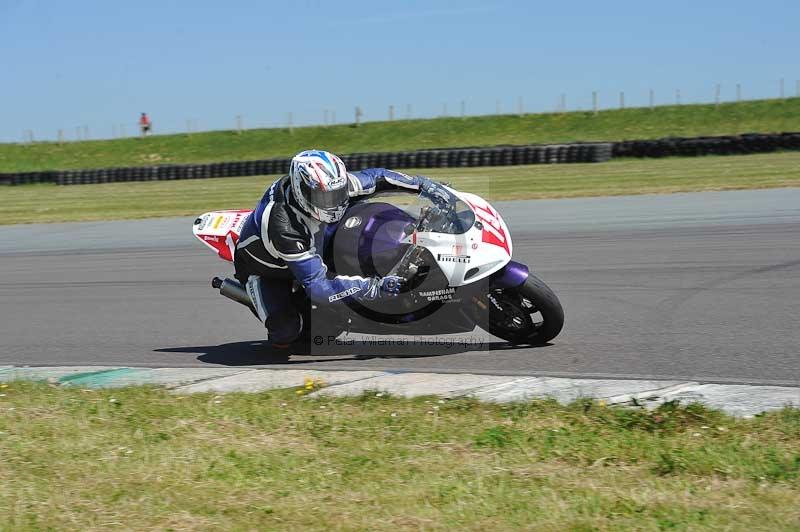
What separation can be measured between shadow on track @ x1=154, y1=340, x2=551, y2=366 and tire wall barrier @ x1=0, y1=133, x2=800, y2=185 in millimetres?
22792

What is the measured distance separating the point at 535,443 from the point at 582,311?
3.48 meters

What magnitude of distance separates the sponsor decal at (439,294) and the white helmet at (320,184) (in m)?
0.74

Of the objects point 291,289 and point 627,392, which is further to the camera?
point 291,289

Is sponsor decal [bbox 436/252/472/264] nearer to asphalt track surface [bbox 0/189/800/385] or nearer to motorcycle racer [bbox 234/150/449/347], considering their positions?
motorcycle racer [bbox 234/150/449/347]

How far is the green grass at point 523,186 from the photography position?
19.6 m

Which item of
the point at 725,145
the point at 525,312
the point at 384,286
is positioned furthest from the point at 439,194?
the point at 725,145

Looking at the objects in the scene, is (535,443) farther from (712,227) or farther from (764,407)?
(712,227)

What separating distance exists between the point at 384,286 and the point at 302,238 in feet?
1.98

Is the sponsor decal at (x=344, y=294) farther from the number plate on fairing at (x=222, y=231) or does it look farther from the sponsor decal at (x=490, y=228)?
the number plate on fairing at (x=222, y=231)

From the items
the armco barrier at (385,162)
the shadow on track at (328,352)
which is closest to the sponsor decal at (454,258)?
the shadow on track at (328,352)

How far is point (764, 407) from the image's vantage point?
16.4 feet

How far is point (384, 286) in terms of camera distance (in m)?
6.39

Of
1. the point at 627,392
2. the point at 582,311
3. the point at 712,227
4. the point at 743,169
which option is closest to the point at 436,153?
the point at 743,169

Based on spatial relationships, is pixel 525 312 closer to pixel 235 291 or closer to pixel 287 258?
pixel 287 258
